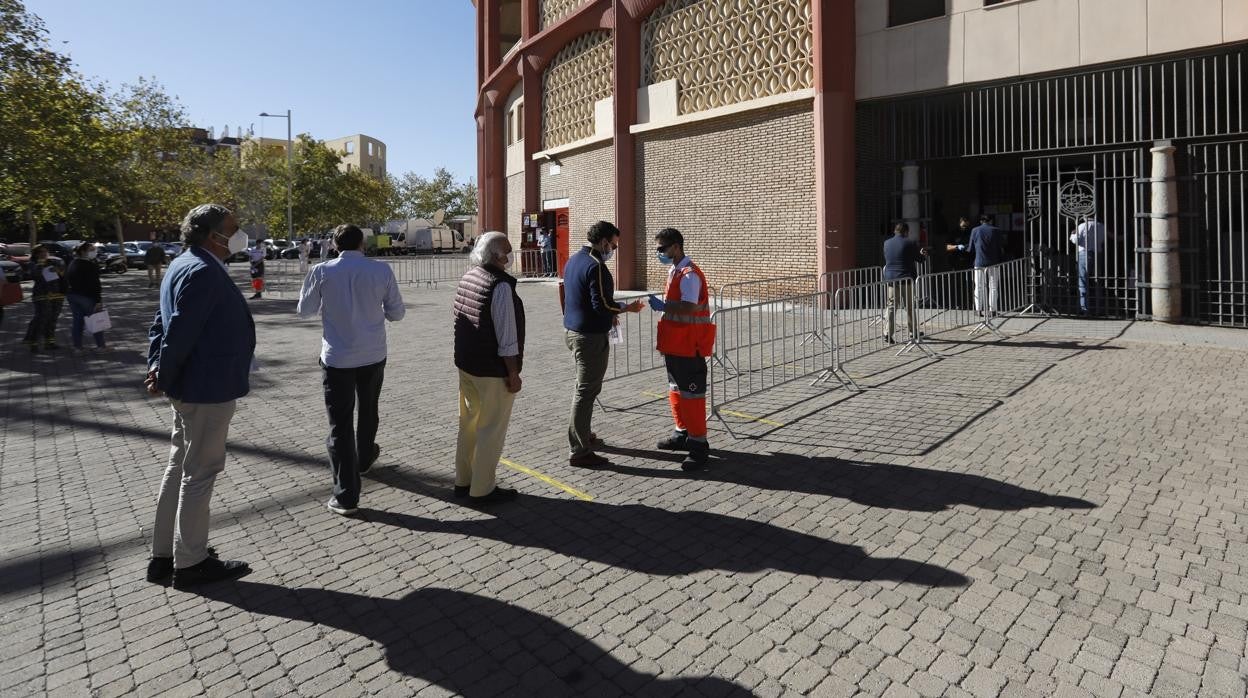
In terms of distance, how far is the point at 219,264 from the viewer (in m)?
4.36

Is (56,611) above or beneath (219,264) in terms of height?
beneath

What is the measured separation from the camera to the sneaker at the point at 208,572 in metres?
4.31

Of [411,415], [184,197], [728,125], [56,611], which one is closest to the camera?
[56,611]

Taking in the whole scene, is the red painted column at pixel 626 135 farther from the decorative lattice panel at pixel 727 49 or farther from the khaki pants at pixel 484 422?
the khaki pants at pixel 484 422

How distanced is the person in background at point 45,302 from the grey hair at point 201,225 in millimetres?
12057

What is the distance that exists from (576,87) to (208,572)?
23.8m

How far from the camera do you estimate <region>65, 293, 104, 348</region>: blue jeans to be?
43.1 feet

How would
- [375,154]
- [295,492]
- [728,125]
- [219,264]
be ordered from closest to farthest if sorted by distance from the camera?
[219,264] < [295,492] < [728,125] < [375,154]

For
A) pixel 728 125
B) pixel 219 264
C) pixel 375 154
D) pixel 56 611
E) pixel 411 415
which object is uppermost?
pixel 375 154

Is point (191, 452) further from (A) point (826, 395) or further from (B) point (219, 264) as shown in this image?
(A) point (826, 395)

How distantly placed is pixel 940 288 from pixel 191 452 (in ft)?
42.0

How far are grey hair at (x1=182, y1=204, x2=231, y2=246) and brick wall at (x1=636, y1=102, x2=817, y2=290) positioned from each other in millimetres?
14424

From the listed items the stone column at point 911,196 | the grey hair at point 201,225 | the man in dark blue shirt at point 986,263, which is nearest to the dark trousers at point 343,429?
the grey hair at point 201,225

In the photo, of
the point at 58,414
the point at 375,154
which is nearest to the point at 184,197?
the point at 58,414
